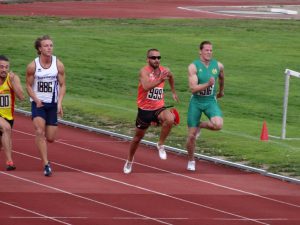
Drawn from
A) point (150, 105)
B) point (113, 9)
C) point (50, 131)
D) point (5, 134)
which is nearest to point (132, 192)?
point (50, 131)

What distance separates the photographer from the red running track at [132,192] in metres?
13.8

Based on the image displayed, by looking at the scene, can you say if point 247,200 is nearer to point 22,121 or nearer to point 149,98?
point 149,98

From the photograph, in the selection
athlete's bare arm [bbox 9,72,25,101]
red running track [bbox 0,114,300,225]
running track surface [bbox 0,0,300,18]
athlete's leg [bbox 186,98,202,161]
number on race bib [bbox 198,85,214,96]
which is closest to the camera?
red running track [bbox 0,114,300,225]

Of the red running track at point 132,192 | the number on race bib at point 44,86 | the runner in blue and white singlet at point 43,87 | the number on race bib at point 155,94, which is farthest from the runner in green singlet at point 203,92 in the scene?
the number on race bib at point 44,86

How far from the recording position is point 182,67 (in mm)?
31812

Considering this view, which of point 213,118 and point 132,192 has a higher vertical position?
point 213,118

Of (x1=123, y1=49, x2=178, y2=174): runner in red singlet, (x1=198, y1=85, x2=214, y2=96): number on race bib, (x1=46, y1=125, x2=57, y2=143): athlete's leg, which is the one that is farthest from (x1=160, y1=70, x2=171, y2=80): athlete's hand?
(x1=46, y1=125, x2=57, y2=143): athlete's leg

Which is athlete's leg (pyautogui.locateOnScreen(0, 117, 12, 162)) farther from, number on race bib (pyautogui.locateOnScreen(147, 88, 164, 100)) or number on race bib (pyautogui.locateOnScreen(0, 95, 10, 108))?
number on race bib (pyautogui.locateOnScreen(147, 88, 164, 100))

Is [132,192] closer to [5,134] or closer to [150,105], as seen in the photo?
[150,105]

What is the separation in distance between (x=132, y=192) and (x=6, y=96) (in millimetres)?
2209

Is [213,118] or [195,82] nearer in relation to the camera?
[195,82]

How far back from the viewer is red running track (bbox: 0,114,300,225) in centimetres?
1380

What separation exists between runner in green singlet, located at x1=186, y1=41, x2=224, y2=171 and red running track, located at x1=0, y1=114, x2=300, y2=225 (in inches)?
28.7

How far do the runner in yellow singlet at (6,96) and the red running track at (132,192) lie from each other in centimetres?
52
